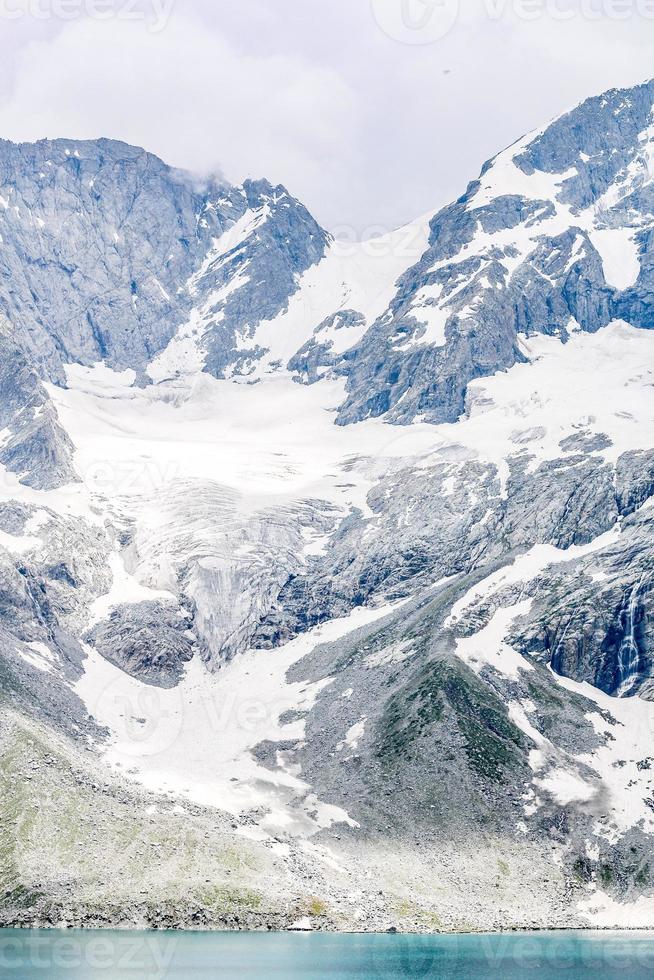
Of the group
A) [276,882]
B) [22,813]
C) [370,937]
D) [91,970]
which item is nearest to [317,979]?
[91,970]

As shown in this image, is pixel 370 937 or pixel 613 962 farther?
pixel 370 937

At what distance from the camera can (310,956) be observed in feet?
507

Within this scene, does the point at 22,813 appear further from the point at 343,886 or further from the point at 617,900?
the point at 617,900

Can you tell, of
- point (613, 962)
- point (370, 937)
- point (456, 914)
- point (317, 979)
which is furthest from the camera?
point (456, 914)

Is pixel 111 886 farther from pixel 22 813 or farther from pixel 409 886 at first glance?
pixel 409 886

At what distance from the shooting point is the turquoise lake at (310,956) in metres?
143

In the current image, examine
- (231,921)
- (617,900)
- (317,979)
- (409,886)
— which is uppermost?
(317,979)

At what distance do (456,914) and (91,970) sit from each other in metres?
67.2

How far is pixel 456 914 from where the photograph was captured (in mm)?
189375

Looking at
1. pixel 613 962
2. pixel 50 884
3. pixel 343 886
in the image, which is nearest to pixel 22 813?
pixel 50 884

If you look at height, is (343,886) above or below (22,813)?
below

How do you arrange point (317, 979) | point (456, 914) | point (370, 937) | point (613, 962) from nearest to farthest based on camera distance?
point (317, 979) → point (613, 962) → point (370, 937) → point (456, 914)

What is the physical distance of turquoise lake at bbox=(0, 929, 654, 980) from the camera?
143250 mm

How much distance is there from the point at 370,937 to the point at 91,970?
1905 inches
